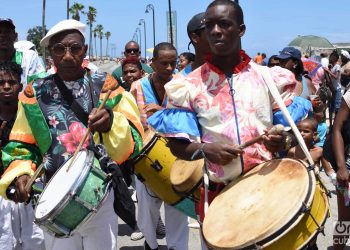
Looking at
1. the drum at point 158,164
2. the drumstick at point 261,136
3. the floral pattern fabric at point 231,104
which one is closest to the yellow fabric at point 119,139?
the floral pattern fabric at point 231,104

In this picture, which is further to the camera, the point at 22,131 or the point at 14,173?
the point at 22,131

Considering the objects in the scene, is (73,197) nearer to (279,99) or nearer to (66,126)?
(66,126)

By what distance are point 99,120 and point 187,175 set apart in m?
0.85

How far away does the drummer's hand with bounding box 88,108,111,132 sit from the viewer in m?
2.96

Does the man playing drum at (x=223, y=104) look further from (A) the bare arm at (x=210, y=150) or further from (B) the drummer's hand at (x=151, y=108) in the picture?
(B) the drummer's hand at (x=151, y=108)

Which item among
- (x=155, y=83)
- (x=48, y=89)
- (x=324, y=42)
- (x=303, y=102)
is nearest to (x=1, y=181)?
(x=48, y=89)

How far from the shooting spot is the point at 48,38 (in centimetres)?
329

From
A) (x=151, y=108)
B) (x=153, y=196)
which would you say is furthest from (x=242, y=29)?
Result: (x=153, y=196)

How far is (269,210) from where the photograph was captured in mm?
2449

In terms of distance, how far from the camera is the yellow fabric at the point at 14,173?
10.5ft

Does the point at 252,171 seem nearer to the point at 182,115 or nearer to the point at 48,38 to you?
the point at 182,115

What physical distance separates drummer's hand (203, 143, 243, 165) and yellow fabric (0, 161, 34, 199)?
118 centimetres

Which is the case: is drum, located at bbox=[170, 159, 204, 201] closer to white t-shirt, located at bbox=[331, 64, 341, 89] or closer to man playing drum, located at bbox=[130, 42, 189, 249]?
man playing drum, located at bbox=[130, 42, 189, 249]

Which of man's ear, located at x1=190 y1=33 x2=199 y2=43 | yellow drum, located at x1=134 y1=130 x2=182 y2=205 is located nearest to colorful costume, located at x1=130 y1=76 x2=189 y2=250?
yellow drum, located at x1=134 y1=130 x2=182 y2=205
